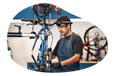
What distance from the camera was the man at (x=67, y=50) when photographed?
60.3 inches

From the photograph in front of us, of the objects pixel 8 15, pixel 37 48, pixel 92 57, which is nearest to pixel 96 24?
pixel 92 57

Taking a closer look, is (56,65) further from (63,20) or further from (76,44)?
(63,20)

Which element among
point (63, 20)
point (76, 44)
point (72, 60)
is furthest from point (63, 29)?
point (72, 60)

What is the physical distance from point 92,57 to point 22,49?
0.73 metres

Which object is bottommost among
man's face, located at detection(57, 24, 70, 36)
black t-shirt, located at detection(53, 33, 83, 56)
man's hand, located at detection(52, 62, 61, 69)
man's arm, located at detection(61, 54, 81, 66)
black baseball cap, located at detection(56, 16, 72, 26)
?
man's hand, located at detection(52, 62, 61, 69)

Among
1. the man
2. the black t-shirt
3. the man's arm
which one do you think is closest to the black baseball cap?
the man

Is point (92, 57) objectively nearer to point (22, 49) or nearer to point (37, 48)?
point (37, 48)

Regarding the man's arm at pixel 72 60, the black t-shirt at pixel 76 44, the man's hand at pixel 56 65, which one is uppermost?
the black t-shirt at pixel 76 44

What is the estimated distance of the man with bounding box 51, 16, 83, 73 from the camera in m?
1.53

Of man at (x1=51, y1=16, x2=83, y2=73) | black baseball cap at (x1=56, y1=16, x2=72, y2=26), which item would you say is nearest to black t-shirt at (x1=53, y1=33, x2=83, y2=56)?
man at (x1=51, y1=16, x2=83, y2=73)

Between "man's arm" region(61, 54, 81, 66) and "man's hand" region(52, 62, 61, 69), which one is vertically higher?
"man's arm" region(61, 54, 81, 66)

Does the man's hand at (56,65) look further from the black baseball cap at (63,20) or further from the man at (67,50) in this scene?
the black baseball cap at (63,20)

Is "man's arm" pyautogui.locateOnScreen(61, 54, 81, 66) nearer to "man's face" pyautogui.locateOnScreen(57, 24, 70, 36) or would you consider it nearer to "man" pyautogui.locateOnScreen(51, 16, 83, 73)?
"man" pyautogui.locateOnScreen(51, 16, 83, 73)

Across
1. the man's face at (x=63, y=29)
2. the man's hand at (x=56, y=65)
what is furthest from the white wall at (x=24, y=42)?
the man's hand at (x=56, y=65)
